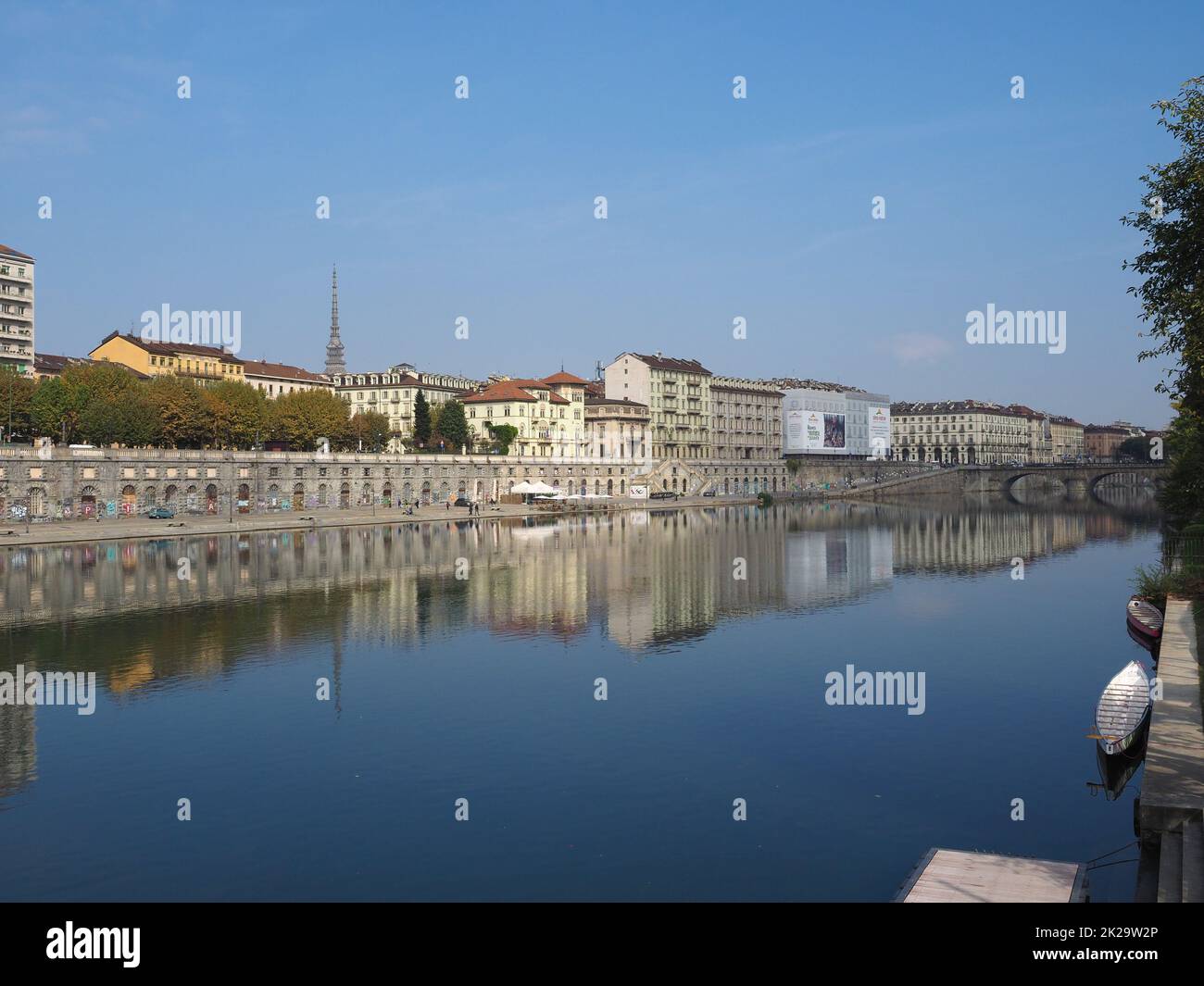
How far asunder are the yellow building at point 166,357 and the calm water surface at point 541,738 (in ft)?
377

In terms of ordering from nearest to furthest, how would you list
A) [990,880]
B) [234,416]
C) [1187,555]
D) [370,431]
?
[990,880], [1187,555], [234,416], [370,431]

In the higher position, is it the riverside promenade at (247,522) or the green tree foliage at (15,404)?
the green tree foliage at (15,404)

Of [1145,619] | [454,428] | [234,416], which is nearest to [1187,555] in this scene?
[1145,619]

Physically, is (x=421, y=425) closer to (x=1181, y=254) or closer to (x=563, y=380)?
(x=563, y=380)

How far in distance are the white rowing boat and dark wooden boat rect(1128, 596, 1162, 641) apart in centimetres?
1439

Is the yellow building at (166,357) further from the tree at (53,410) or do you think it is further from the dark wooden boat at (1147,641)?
the dark wooden boat at (1147,641)

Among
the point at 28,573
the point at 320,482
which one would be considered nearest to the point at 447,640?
the point at 28,573

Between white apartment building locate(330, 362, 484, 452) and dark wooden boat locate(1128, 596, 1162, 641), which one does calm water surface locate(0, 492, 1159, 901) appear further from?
white apartment building locate(330, 362, 484, 452)

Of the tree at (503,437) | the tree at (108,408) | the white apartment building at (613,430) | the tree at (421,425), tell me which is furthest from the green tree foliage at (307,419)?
the white apartment building at (613,430)

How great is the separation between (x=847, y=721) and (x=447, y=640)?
2013 cm

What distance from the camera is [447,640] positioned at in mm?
46438

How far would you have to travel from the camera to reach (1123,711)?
26984 mm

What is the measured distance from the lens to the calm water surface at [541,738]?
2102 centimetres

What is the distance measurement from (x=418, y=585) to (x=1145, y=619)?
3907 centimetres
